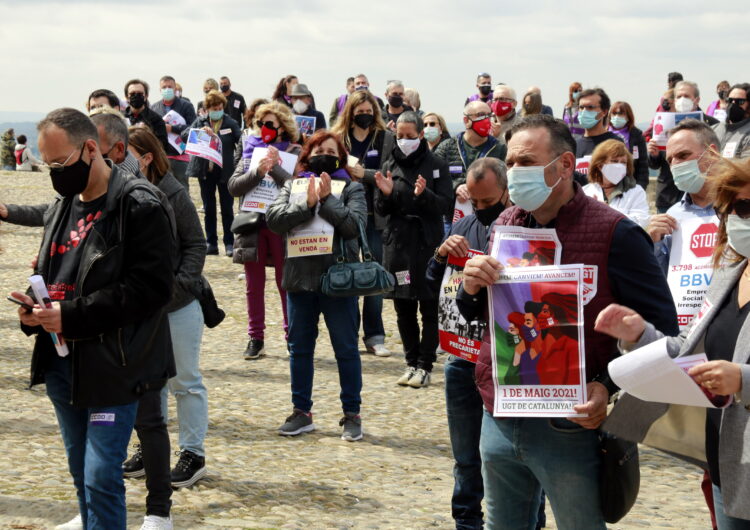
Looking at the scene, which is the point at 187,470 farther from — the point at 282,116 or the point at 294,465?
the point at 282,116

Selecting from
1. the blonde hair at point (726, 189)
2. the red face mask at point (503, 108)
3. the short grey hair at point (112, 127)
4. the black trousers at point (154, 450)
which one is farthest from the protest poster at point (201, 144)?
the blonde hair at point (726, 189)

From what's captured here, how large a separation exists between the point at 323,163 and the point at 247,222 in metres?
2.07

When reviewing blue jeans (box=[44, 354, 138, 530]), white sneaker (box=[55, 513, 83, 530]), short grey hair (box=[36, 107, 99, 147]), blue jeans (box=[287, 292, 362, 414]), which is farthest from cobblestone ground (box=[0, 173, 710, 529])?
short grey hair (box=[36, 107, 99, 147])

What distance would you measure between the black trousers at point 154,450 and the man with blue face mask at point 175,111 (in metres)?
10.3

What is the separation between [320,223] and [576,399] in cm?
437

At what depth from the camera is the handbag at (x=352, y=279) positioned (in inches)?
292

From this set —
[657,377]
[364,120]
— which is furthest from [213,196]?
[657,377]

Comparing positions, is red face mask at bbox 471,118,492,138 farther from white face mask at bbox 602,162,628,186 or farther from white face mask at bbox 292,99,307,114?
white face mask at bbox 292,99,307,114

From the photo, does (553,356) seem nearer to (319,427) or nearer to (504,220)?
(504,220)

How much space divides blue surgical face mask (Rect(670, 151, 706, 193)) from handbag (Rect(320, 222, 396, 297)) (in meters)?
2.43

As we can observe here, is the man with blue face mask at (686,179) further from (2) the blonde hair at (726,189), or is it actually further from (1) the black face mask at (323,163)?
(1) the black face mask at (323,163)

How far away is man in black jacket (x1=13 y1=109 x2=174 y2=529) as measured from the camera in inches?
175

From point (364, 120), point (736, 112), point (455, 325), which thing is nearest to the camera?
point (455, 325)

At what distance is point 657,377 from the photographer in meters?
3.16
